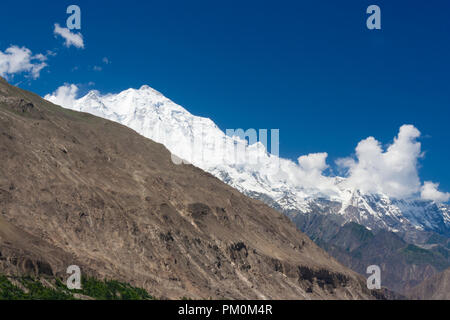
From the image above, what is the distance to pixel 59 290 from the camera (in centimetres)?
7862

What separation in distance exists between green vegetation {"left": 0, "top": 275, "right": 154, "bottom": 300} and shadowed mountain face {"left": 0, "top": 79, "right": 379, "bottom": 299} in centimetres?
324

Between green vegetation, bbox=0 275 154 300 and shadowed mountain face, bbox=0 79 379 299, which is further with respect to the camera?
shadowed mountain face, bbox=0 79 379 299

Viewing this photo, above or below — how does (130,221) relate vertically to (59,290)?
above

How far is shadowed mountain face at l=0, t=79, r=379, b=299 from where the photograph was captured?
330 ft

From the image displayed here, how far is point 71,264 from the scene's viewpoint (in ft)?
294

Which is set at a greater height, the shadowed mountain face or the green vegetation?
the shadowed mountain face

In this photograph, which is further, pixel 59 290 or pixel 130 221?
pixel 130 221

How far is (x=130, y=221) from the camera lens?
384 ft

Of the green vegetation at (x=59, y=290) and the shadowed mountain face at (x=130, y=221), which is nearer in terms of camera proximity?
the green vegetation at (x=59, y=290)

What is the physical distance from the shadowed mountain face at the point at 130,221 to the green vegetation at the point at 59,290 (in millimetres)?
3240

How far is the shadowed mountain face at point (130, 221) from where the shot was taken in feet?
330

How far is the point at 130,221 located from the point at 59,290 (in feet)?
128
